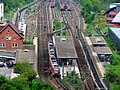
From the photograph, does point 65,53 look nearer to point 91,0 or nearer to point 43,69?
point 43,69

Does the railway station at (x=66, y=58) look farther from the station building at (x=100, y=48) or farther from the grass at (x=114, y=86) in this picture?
the grass at (x=114, y=86)

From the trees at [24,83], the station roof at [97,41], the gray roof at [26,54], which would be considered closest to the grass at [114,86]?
the trees at [24,83]

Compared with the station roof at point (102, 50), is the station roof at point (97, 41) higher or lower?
higher

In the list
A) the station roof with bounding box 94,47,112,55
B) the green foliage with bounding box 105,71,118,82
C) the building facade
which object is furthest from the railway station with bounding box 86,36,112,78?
the building facade

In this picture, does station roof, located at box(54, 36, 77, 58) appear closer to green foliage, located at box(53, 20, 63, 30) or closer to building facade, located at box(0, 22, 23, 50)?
building facade, located at box(0, 22, 23, 50)

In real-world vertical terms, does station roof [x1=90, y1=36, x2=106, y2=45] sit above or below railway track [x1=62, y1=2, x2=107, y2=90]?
above

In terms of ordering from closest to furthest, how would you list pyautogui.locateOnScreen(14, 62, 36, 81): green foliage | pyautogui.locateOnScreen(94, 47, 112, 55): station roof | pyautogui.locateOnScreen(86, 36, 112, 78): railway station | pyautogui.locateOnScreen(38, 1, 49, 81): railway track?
pyautogui.locateOnScreen(14, 62, 36, 81): green foliage
pyautogui.locateOnScreen(38, 1, 49, 81): railway track
pyautogui.locateOnScreen(86, 36, 112, 78): railway station
pyautogui.locateOnScreen(94, 47, 112, 55): station roof

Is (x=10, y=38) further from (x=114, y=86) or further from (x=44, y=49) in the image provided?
(x=114, y=86)
